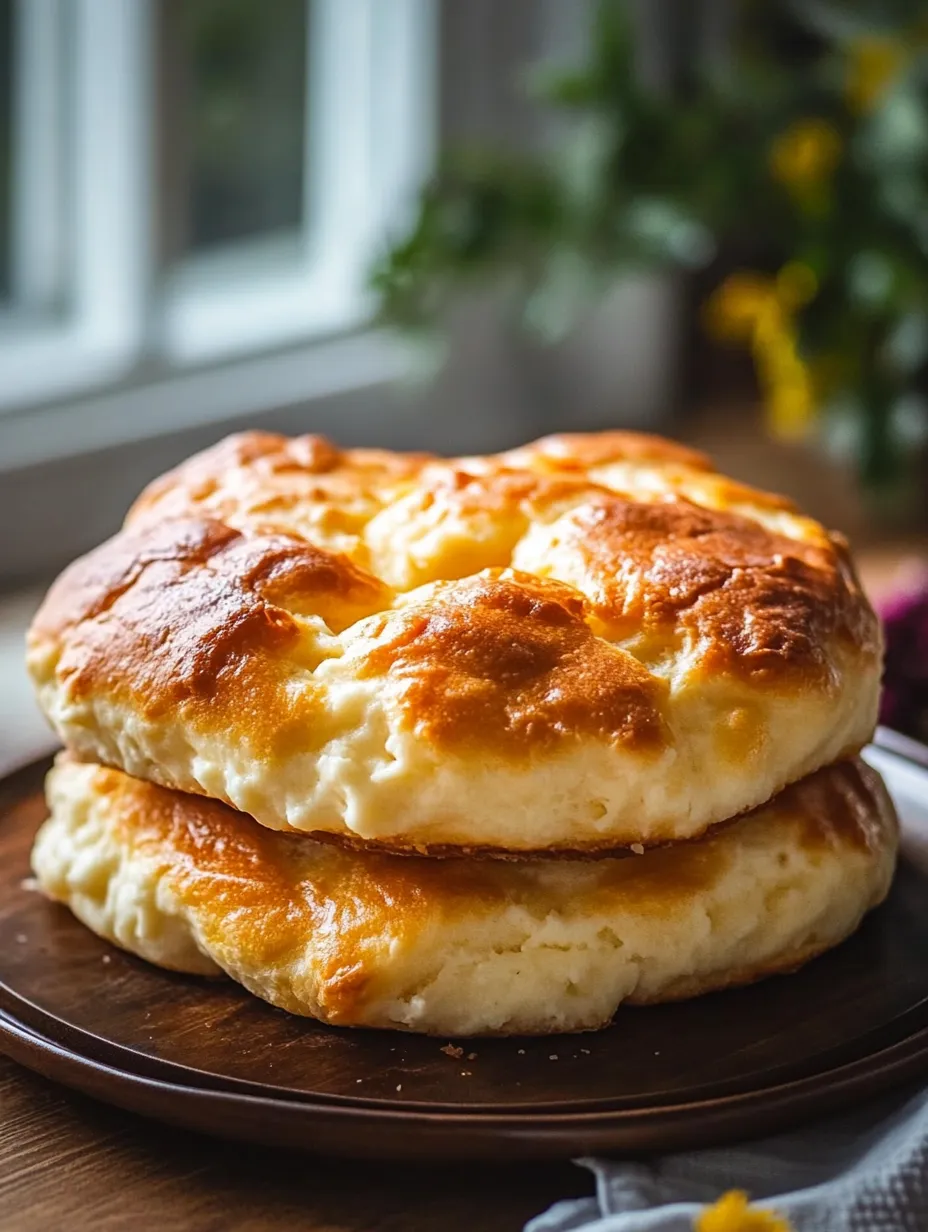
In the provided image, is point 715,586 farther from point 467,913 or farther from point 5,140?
point 5,140

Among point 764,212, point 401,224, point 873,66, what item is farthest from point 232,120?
point 873,66

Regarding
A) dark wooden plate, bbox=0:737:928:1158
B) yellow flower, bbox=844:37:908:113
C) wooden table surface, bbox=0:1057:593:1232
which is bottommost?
wooden table surface, bbox=0:1057:593:1232

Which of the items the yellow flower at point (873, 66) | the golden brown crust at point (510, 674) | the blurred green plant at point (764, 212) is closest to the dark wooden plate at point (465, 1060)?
the golden brown crust at point (510, 674)

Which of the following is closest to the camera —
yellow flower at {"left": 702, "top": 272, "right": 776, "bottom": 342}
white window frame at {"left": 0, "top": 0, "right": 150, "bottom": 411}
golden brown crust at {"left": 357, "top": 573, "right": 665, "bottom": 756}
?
golden brown crust at {"left": 357, "top": 573, "right": 665, "bottom": 756}

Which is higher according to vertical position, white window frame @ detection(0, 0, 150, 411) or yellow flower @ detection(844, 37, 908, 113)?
yellow flower @ detection(844, 37, 908, 113)

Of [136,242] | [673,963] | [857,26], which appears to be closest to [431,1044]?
[673,963]

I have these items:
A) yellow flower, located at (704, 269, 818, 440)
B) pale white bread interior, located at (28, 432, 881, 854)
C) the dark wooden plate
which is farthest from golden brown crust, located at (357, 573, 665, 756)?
yellow flower, located at (704, 269, 818, 440)

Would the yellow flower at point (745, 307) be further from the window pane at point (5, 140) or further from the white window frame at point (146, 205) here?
the window pane at point (5, 140)

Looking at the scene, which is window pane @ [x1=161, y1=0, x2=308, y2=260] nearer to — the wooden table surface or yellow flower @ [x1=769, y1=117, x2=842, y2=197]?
yellow flower @ [x1=769, y1=117, x2=842, y2=197]
